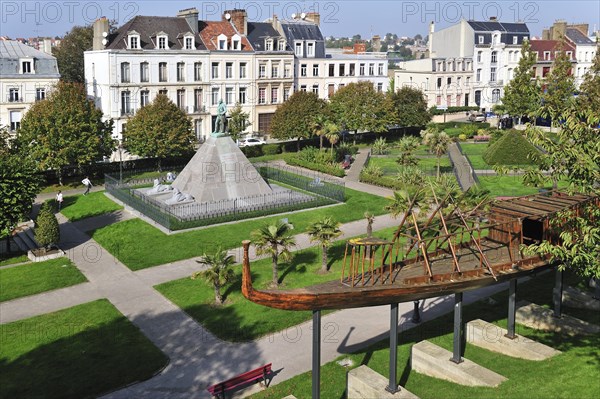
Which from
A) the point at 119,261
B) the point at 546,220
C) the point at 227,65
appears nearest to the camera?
the point at 546,220

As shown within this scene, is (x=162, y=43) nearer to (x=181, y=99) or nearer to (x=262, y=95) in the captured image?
(x=181, y=99)

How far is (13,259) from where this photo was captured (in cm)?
3906

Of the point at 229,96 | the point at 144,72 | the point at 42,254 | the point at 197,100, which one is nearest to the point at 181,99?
the point at 197,100

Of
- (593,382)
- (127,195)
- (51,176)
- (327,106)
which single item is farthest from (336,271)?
(327,106)

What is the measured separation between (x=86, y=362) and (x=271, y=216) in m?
22.6

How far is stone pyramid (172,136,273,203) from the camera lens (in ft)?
156

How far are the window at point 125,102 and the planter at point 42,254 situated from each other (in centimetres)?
3365

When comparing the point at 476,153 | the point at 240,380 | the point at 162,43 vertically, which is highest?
the point at 162,43

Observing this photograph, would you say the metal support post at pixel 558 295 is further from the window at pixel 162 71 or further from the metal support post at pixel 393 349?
the window at pixel 162 71

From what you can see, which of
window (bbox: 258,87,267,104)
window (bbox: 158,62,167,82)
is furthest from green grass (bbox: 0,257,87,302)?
window (bbox: 258,87,267,104)

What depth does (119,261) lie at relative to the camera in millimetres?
38312

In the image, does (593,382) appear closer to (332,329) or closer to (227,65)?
(332,329)

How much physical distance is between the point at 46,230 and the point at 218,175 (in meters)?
13.7

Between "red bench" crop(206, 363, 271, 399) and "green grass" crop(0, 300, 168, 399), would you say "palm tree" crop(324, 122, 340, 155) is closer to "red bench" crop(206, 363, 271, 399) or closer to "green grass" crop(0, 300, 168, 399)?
"green grass" crop(0, 300, 168, 399)
